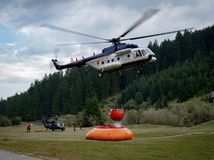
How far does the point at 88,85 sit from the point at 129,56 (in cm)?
13244

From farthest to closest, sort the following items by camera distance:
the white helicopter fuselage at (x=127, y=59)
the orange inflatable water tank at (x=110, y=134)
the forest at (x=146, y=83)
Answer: the forest at (x=146, y=83) → the white helicopter fuselage at (x=127, y=59) → the orange inflatable water tank at (x=110, y=134)

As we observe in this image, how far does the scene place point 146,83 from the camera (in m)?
154

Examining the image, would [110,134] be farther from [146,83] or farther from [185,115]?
[146,83]

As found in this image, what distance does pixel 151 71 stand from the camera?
577ft

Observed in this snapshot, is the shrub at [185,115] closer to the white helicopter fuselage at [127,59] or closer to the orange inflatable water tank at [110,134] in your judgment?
the white helicopter fuselage at [127,59]

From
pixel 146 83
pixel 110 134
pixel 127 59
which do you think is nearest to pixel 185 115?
pixel 127 59

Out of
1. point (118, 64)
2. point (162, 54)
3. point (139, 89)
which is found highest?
point (162, 54)

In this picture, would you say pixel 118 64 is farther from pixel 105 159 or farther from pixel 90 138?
pixel 105 159

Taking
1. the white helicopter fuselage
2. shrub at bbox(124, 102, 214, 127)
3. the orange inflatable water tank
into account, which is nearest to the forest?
shrub at bbox(124, 102, 214, 127)

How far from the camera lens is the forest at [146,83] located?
139 m

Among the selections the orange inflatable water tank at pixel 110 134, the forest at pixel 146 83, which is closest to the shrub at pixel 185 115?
the orange inflatable water tank at pixel 110 134

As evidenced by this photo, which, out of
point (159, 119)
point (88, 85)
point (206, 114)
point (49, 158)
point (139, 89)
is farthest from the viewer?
point (88, 85)

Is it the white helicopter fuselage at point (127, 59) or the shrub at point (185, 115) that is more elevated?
the white helicopter fuselage at point (127, 59)

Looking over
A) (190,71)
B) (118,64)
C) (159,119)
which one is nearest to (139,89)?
(190,71)
